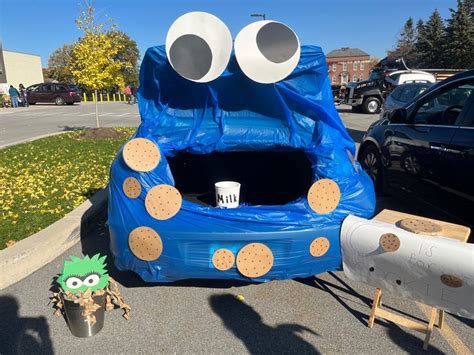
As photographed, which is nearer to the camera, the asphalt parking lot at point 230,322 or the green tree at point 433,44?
the asphalt parking lot at point 230,322

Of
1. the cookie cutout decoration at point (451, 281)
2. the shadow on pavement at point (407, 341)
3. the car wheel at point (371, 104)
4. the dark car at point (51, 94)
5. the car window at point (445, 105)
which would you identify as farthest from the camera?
the dark car at point (51, 94)

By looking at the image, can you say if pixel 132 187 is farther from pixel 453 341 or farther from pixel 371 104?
pixel 371 104

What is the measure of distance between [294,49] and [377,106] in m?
18.8

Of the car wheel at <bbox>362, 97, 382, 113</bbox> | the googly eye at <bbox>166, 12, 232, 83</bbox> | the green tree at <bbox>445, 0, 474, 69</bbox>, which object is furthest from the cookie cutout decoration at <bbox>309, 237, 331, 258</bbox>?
the green tree at <bbox>445, 0, 474, 69</bbox>

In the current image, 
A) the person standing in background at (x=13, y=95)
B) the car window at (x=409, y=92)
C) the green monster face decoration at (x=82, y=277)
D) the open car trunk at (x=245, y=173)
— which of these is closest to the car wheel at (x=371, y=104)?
the car window at (x=409, y=92)

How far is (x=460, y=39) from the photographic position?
45156mm

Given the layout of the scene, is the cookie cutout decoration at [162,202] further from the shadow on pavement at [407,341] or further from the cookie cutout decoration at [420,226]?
the shadow on pavement at [407,341]

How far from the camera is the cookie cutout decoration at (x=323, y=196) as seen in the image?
277cm

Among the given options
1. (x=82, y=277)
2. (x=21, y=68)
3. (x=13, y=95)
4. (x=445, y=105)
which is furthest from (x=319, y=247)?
(x=21, y=68)

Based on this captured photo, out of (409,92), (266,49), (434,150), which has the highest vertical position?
(266,49)

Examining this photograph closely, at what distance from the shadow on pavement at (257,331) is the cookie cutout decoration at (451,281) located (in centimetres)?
88

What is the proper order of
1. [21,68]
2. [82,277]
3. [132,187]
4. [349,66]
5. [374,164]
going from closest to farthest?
[82,277], [132,187], [374,164], [21,68], [349,66]

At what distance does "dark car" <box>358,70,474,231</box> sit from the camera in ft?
11.0

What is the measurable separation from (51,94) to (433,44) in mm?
45351
